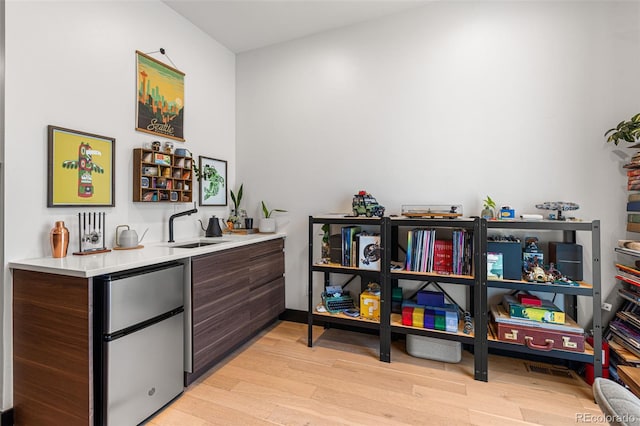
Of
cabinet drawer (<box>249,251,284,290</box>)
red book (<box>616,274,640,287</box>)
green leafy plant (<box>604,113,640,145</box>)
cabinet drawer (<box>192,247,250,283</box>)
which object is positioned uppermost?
green leafy plant (<box>604,113,640,145</box>)

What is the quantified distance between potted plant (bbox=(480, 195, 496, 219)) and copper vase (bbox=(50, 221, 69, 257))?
2.74 m

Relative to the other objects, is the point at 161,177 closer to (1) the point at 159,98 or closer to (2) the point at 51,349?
(1) the point at 159,98

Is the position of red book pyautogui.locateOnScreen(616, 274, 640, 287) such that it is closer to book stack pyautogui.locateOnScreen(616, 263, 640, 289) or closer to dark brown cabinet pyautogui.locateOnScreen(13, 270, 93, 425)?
book stack pyautogui.locateOnScreen(616, 263, 640, 289)

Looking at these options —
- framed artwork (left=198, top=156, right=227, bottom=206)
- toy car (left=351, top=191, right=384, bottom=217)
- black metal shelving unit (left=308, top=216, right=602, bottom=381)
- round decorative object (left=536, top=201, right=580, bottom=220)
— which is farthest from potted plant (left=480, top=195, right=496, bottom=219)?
framed artwork (left=198, top=156, right=227, bottom=206)

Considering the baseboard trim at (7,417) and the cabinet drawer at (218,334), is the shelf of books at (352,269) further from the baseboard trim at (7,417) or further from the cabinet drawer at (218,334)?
the baseboard trim at (7,417)

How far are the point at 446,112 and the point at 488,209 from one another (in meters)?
0.90

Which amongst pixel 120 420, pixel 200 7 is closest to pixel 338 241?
pixel 120 420

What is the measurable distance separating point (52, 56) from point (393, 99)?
2.46 metres

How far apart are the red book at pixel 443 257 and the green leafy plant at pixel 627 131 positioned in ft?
4.23

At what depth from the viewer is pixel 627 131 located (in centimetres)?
198

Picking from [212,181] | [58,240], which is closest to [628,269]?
[212,181]

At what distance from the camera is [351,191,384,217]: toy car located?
246 centimetres

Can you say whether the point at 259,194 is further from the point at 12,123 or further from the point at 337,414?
the point at 337,414

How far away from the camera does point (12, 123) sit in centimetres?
165
